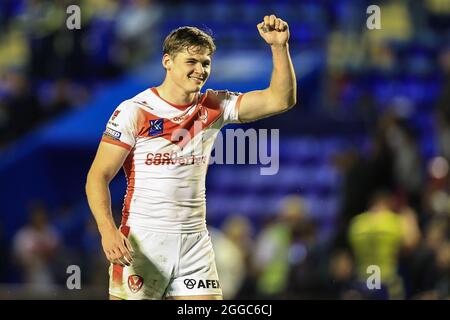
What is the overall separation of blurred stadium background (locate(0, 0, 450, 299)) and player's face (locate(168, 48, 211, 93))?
3.66m

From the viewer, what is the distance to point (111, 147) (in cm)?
598

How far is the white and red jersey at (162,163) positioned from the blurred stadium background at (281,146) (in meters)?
3.48

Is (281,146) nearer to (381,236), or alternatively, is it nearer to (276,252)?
(276,252)

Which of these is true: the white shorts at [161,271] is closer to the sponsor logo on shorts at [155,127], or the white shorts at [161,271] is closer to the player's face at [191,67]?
the sponsor logo on shorts at [155,127]

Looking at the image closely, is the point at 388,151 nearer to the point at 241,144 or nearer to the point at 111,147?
the point at 241,144

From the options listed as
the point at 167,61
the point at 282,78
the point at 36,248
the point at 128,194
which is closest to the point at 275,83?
the point at 282,78

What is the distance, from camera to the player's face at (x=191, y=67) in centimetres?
604

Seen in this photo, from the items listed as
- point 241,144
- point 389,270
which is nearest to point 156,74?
point 389,270

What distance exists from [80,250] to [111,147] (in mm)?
6677

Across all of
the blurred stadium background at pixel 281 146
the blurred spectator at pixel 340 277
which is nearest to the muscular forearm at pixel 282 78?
the blurred stadium background at pixel 281 146

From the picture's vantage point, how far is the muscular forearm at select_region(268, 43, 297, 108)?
5.95m

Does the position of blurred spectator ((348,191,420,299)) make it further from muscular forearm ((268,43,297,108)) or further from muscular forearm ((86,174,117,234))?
muscular forearm ((86,174,117,234))

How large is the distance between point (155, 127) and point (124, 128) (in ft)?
0.55

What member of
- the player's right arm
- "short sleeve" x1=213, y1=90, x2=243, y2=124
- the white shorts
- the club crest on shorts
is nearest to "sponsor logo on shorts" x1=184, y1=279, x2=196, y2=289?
the white shorts
